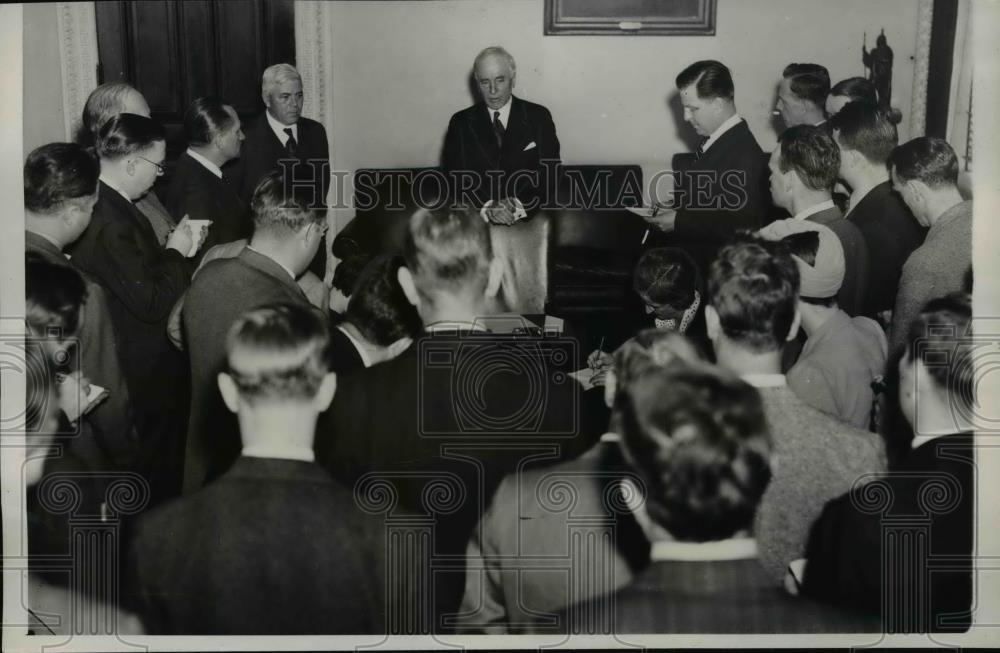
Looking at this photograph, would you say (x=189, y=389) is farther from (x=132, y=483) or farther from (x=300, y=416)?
(x=300, y=416)

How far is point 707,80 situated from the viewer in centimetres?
466

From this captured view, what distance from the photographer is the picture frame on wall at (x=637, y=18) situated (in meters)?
4.80

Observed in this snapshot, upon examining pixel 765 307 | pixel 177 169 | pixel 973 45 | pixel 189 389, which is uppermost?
pixel 973 45

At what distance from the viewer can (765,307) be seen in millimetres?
3648

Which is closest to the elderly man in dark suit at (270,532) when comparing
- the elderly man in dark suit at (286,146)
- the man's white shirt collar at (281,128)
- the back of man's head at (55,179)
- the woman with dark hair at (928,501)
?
the elderly man in dark suit at (286,146)

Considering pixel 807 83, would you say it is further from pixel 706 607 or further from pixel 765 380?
pixel 706 607

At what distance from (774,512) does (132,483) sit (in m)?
2.34

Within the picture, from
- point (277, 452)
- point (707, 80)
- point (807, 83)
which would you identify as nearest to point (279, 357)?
point (277, 452)

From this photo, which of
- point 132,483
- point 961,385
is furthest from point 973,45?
point 132,483

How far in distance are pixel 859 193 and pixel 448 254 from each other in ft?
5.64

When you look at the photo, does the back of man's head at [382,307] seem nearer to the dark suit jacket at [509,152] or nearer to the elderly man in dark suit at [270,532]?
the elderly man in dark suit at [270,532]

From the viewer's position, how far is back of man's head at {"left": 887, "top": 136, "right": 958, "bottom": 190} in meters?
4.19

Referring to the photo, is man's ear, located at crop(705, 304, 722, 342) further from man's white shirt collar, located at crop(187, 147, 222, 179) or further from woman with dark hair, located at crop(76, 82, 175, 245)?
woman with dark hair, located at crop(76, 82, 175, 245)

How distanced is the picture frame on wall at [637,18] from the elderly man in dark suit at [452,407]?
1298mm
